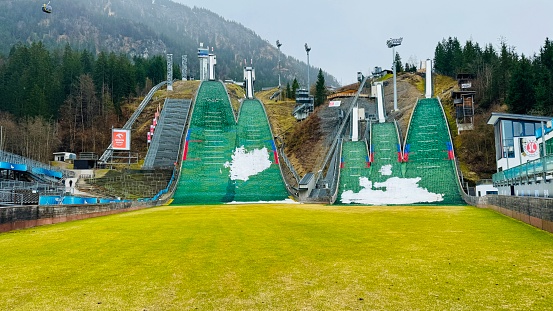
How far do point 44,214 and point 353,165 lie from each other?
2709 centimetres

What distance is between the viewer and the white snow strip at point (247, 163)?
42312mm

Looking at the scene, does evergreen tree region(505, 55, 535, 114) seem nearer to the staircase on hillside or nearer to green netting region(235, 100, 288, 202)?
green netting region(235, 100, 288, 202)

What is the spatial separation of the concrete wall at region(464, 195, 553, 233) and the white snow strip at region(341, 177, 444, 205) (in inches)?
460

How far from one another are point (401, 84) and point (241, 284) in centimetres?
6147

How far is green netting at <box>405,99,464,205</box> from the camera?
33362 mm

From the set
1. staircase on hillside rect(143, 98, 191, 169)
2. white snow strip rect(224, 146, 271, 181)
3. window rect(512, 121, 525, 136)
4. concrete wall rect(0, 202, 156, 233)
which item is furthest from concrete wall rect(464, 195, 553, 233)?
staircase on hillside rect(143, 98, 191, 169)

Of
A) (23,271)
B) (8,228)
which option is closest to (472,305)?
(23,271)

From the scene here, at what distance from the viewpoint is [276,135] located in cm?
5225

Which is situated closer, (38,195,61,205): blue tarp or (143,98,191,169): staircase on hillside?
(38,195,61,205): blue tarp

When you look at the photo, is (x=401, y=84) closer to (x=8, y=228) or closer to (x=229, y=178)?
(x=229, y=178)

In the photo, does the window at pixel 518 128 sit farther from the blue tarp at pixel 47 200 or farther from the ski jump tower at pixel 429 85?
the blue tarp at pixel 47 200

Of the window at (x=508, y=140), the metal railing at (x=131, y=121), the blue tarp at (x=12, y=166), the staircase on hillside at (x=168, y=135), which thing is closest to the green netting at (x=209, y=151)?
the staircase on hillside at (x=168, y=135)

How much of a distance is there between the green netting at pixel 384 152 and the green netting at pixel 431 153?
1.22 meters

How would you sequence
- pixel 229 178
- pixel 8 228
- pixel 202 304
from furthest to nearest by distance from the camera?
pixel 229 178 → pixel 8 228 → pixel 202 304
